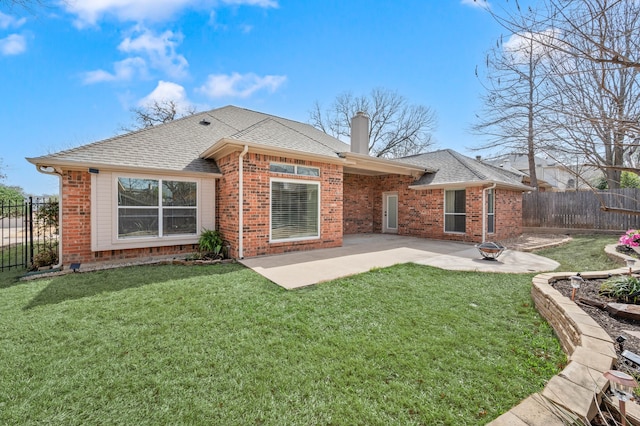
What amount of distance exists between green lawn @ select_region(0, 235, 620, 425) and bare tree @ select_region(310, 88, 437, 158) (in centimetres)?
2314

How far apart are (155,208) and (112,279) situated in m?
2.57

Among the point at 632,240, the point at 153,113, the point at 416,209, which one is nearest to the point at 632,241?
the point at 632,240

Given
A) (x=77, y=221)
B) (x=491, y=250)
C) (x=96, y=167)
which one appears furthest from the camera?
(x=491, y=250)

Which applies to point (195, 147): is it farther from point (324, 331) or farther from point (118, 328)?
point (324, 331)

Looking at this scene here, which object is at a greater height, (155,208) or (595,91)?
(595,91)

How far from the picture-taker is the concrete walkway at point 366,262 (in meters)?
5.75

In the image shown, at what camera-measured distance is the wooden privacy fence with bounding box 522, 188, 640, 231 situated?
39.1ft

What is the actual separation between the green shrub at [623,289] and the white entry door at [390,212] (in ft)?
30.2

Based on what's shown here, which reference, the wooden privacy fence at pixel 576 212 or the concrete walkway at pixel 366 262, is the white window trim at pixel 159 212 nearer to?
the concrete walkway at pixel 366 262

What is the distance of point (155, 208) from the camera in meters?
7.66

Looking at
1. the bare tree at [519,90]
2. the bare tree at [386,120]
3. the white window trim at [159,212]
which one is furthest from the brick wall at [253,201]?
the bare tree at [386,120]

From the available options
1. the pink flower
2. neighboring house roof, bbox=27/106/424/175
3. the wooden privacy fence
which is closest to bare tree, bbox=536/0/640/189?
neighboring house roof, bbox=27/106/424/175

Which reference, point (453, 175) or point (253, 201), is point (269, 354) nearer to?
point (253, 201)

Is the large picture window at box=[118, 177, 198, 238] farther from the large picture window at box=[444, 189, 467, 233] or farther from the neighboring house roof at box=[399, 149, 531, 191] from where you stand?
the large picture window at box=[444, 189, 467, 233]
